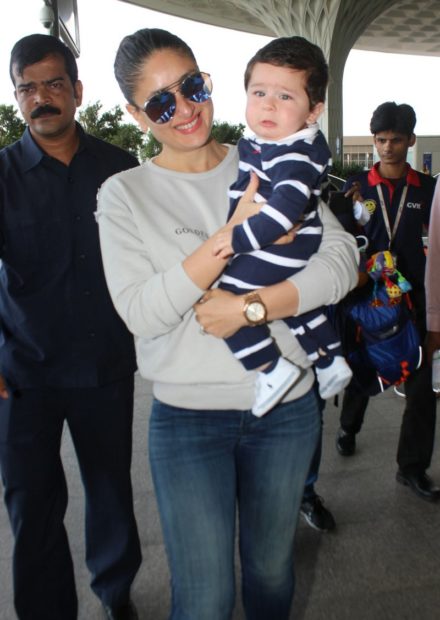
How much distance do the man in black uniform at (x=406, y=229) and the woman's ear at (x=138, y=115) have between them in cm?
188

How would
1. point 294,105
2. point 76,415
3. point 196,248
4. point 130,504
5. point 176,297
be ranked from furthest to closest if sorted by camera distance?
1. point 130,504
2. point 76,415
3. point 294,105
4. point 196,248
5. point 176,297

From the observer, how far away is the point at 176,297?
4.42 ft

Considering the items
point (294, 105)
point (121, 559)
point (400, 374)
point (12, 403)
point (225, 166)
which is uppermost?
point (294, 105)

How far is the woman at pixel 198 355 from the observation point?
4.77ft

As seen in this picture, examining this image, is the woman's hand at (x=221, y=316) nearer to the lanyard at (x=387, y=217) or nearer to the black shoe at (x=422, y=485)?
the lanyard at (x=387, y=217)

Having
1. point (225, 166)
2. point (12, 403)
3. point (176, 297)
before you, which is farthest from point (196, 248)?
point (12, 403)

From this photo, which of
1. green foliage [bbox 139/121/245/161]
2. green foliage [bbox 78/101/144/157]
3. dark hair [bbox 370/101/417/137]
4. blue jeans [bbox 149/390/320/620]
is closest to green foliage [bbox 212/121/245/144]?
green foliage [bbox 139/121/245/161]

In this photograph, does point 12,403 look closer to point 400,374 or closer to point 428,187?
point 400,374

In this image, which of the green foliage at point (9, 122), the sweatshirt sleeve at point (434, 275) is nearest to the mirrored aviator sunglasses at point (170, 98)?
the sweatshirt sleeve at point (434, 275)

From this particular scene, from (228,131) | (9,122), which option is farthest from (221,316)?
(228,131)

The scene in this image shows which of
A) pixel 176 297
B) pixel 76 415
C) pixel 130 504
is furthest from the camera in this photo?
pixel 130 504

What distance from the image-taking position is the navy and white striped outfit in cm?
141

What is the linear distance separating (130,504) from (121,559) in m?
0.22

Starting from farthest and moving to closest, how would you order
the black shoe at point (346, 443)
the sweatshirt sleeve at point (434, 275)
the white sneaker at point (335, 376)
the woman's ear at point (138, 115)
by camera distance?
the black shoe at point (346, 443) < the sweatshirt sleeve at point (434, 275) < the white sneaker at point (335, 376) < the woman's ear at point (138, 115)
